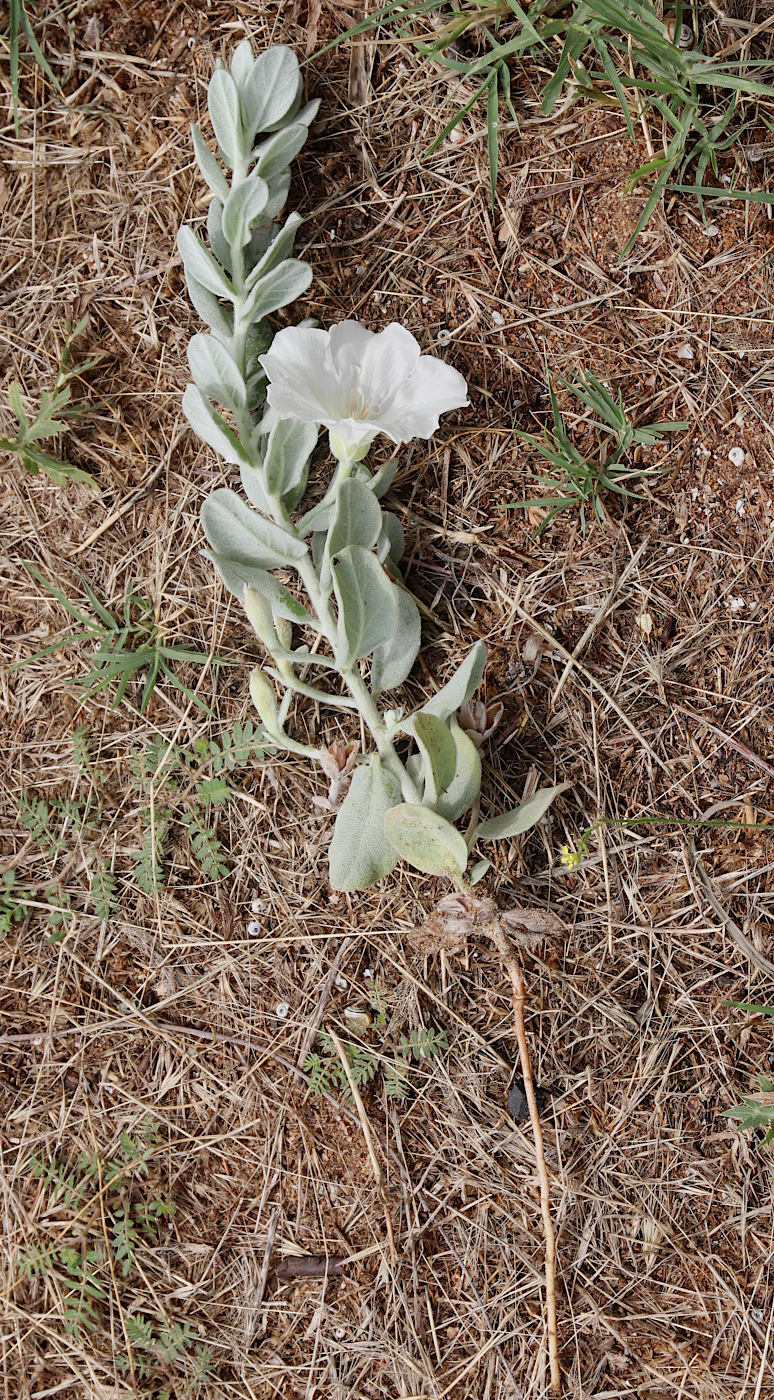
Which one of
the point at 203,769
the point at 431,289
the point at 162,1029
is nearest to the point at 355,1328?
the point at 162,1029

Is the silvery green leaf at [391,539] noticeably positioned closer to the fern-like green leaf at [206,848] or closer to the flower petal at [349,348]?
the flower petal at [349,348]

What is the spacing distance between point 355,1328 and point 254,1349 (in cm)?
17

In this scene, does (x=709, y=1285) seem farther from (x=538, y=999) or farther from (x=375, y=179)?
(x=375, y=179)

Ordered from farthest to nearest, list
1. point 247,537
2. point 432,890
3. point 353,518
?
point 432,890 < point 247,537 < point 353,518

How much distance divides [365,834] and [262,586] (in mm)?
410

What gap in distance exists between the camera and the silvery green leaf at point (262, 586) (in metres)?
1.48

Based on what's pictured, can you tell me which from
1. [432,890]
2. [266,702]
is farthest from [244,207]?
[432,890]

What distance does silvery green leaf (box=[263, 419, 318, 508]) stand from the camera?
1481 mm

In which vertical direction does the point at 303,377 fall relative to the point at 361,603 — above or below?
above

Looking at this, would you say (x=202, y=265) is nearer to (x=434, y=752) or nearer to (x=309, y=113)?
(x=309, y=113)

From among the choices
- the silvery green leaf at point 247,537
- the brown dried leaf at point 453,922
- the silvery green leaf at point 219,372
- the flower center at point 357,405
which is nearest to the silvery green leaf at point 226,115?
the silvery green leaf at point 219,372

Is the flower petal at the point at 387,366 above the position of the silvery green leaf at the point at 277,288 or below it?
below

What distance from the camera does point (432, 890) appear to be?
1.62m

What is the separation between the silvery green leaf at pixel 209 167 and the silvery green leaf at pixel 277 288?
0.47ft
